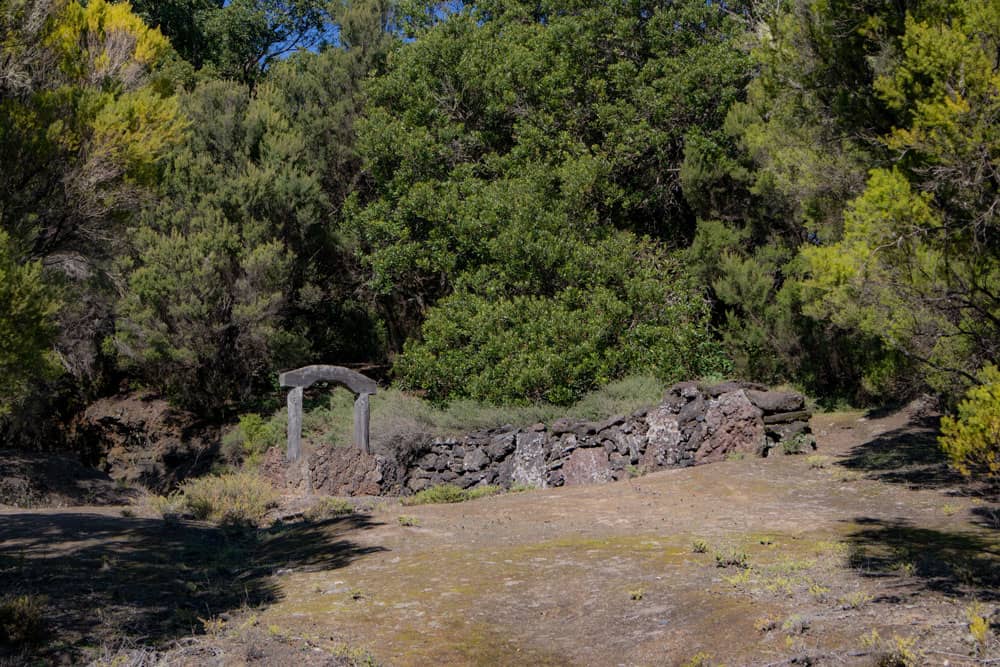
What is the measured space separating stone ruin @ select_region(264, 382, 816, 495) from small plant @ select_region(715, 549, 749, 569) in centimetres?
667

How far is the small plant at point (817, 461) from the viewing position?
12.3 metres

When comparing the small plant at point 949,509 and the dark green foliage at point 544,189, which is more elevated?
the dark green foliage at point 544,189

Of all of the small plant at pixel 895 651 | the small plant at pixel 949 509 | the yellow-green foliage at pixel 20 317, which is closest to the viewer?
the small plant at pixel 895 651

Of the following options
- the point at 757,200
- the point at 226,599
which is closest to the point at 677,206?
the point at 757,200

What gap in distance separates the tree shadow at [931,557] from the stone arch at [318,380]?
9.99 metres

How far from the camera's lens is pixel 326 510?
12398mm

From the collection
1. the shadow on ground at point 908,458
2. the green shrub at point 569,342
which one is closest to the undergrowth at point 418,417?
the green shrub at point 569,342

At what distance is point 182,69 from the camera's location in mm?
25609

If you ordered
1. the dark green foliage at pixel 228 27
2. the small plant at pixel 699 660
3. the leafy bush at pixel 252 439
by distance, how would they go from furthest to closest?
the dark green foliage at pixel 228 27 → the leafy bush at pixel 252 439 → the small plant at pixel 699 660

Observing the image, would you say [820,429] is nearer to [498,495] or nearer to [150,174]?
[498,495]

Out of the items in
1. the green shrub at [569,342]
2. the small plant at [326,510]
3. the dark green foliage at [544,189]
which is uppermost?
the dark green foliage at [544,189]

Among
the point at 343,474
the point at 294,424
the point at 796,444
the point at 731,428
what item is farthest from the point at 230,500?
the point at 796,444

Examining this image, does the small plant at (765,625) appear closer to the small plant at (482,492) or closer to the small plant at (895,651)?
the small plant at (895,651)

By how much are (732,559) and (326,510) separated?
22.4 ft
